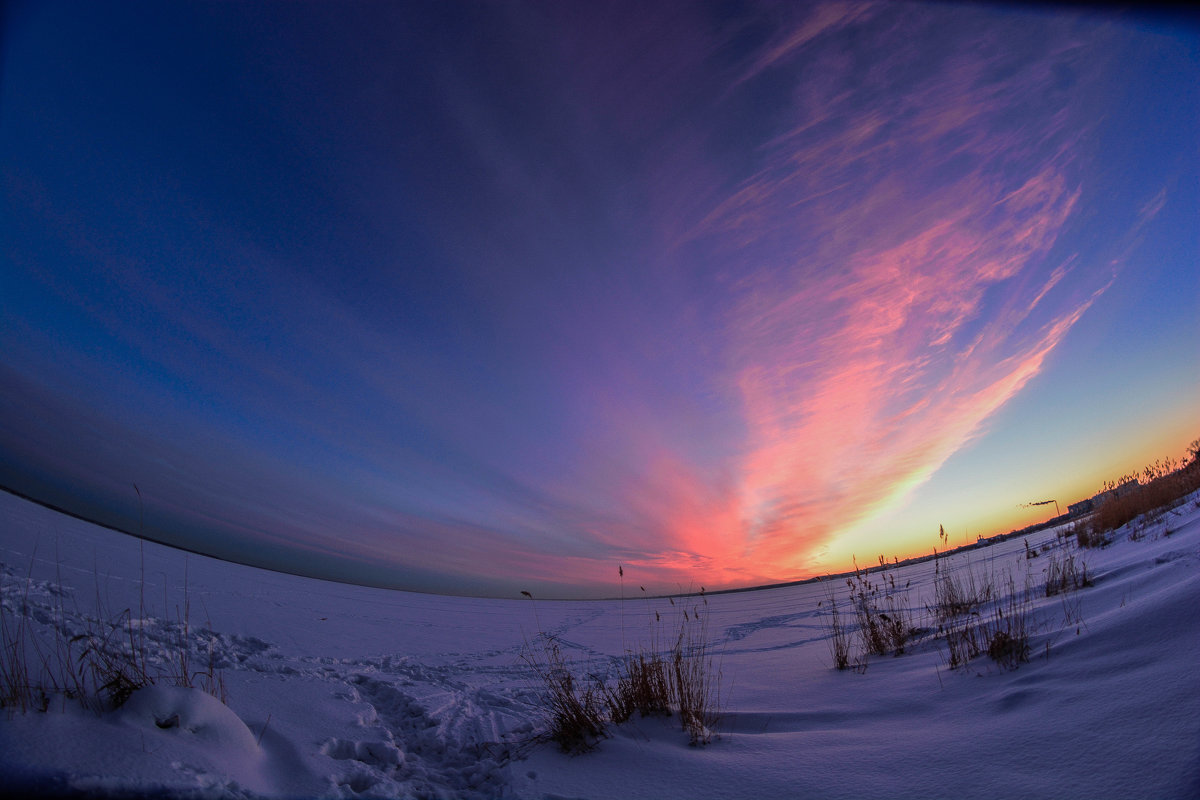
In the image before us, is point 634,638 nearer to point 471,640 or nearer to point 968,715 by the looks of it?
point 471,640

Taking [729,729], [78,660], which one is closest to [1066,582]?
[729,729]

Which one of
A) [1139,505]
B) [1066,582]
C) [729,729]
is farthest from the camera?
[1139,505]

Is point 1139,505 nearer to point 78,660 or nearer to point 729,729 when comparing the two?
point 729,729

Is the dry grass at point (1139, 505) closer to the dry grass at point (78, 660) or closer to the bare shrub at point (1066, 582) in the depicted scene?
the bare shrub at point (1066, 582)

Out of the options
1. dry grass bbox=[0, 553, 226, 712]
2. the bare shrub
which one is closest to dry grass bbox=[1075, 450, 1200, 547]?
the bare shrub

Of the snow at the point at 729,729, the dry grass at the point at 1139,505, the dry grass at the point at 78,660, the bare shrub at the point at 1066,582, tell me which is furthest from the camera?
the dry grass at the point at 1139,505

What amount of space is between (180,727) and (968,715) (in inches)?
160

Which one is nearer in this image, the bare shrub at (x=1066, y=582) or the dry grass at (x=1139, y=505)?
the bare shrub at (x=1066, y=582)

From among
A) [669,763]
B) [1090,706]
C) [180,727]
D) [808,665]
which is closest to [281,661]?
[180,727]

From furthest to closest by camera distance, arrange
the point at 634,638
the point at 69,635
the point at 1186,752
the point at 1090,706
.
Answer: the point at 634,638
the point at 69,635
the point at 1090,706
the point at 1186,752

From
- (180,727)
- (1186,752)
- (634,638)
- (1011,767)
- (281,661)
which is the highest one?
(180,727)

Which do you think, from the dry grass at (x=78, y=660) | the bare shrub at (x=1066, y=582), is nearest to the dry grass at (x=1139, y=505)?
the bare shrub at (x=1066, y=582)

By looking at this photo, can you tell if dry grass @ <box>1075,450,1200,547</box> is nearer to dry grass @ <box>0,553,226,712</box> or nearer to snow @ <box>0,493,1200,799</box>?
snow @ <box>0,493,1200,799</box>

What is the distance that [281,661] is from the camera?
16.7 ft
